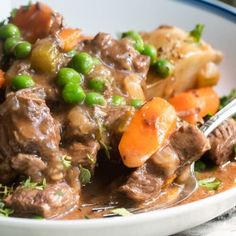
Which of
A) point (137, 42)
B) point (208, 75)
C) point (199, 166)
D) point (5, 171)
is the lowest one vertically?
point (5, 171)

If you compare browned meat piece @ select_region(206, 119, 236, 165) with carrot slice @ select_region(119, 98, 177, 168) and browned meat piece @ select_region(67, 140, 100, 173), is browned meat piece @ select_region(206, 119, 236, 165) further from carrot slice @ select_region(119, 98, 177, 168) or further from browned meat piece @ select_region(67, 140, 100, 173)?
browned meat piece @ select_region(67, 140, 100, 173)

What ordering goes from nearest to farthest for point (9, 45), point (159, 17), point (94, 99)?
point (94, 99) → point (9, 45) → point (159, 17)

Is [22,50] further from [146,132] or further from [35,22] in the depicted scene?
[146,132]

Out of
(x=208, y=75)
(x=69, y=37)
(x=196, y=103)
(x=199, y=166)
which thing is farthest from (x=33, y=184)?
(x=208, y=75)

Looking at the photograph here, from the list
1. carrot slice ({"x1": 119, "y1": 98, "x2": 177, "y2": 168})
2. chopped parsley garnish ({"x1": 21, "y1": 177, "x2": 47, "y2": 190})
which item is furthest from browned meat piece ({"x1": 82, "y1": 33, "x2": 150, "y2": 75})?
chopped parsley garnish ({"x1": 21, "y1": 177, "x2": 47, "y2": 190})

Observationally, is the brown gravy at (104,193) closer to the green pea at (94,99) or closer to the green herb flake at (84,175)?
the green herb flake at (84,175)

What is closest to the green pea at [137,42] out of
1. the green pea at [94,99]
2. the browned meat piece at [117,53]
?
the browned meat piece at [117,53]
